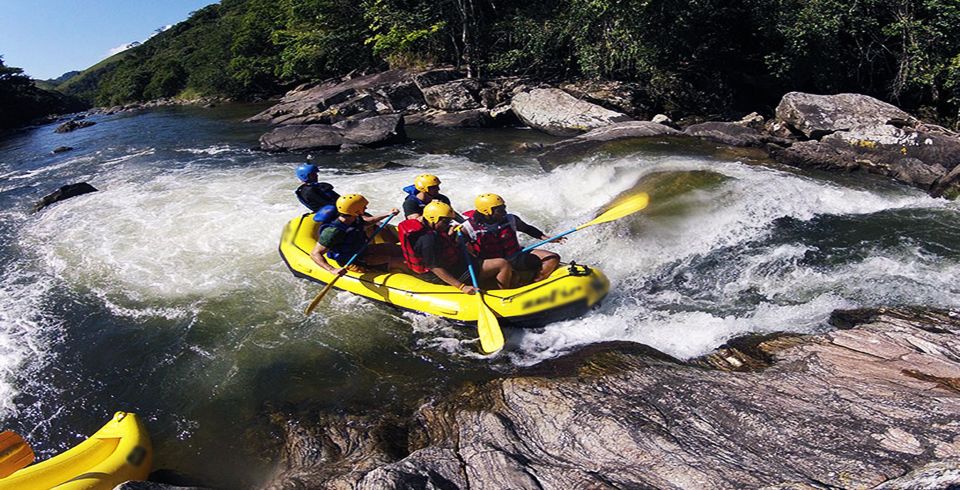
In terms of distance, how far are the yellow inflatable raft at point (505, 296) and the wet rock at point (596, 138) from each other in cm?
537

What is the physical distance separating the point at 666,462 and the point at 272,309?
4680mm

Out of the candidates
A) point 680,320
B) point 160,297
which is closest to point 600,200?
point 680,320

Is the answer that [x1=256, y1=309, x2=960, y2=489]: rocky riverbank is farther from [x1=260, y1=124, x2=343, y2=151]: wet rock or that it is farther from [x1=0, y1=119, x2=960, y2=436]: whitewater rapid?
[x1=260, y1=124, x2=343, y2=151]: wet rock

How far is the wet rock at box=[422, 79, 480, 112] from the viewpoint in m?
16.7

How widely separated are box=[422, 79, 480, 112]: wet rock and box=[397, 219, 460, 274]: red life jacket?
38.3 feet

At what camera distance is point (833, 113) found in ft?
33.9

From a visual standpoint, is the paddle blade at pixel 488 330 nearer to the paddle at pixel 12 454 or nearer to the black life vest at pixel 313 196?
the black life vest at pixel 313 196

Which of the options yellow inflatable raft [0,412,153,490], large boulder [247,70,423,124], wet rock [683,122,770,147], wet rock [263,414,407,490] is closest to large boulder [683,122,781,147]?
wet rock [683,122,770,147]

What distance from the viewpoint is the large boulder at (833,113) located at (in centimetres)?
993

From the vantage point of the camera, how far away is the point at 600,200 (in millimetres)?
8758

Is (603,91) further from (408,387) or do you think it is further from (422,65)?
(408,387)

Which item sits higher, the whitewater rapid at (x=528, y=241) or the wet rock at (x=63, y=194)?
the wet rock at (x=63, y=194)

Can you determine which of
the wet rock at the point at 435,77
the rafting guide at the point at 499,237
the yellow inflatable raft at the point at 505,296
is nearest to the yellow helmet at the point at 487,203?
the rafting guide at the point at 499,237

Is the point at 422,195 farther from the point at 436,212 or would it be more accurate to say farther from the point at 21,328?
the point at 21,328
